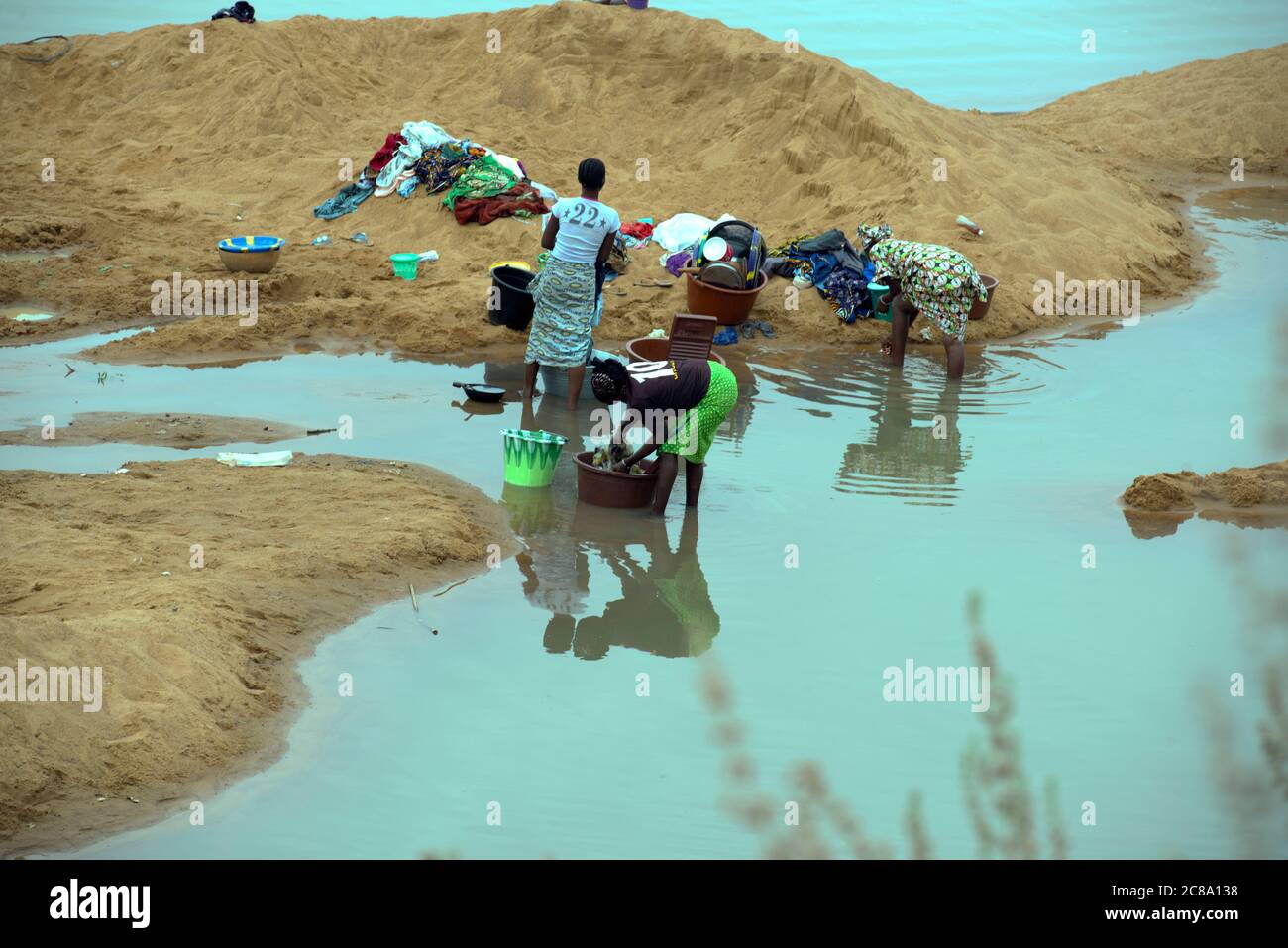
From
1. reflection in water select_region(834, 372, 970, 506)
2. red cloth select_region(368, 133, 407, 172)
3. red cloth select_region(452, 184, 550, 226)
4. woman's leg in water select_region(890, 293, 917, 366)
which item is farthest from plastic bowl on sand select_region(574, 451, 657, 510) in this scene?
red cloth select_region(368, 133, 407, 172)

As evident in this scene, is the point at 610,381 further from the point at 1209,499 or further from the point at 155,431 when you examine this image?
the point at 1209,499

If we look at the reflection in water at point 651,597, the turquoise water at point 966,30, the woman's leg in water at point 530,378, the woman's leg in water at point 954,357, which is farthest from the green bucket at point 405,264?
the turquoise water at point 966,30

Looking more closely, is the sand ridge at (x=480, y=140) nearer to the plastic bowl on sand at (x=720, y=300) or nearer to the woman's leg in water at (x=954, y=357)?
the plastic bowl on sand at (x=720, y=300)

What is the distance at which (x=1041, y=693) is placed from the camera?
571 centimetres

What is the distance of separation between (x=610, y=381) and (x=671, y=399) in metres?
0.35

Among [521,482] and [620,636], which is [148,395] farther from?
[620,636]

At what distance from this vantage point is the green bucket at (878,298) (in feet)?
38.9

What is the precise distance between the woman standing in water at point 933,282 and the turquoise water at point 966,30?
14.1 meters

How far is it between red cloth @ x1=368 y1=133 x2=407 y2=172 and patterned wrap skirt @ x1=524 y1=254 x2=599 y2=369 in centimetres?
599

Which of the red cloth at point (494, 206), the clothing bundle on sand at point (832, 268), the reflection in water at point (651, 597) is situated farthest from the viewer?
the red cloth at point (494, 206)

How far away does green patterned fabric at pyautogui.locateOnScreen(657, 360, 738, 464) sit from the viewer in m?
7.27

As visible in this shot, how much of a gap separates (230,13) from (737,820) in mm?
16848
